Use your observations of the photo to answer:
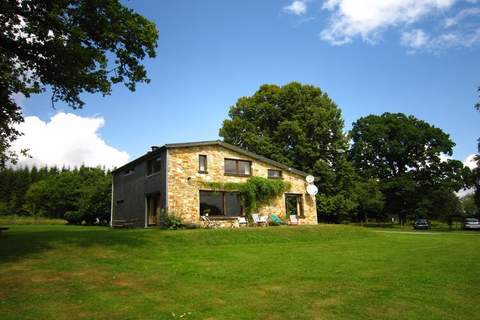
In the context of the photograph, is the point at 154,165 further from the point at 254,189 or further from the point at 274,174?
the point at 274,174

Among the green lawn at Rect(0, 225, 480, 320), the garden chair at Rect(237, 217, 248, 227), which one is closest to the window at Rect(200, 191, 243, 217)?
the garden chair at Rect(237, 217, 248, 227)

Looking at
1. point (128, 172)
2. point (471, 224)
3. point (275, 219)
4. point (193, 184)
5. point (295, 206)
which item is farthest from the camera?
point (471, 224)

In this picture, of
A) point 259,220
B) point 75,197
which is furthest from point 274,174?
point 75,197

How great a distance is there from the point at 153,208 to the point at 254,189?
6963 mm

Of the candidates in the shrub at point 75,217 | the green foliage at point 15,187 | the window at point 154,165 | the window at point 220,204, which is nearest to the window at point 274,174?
the window at point 220,204

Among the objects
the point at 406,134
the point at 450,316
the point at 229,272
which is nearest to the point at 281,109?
the point at 406,134

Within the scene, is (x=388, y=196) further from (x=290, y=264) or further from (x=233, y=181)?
(x=290, y=264)

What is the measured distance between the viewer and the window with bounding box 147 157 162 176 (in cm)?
2303

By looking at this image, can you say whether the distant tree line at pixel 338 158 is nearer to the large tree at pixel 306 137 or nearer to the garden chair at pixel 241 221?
the large tree at pixel 306 137

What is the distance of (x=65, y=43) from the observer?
12.4 meters

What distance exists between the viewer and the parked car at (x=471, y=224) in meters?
37.0

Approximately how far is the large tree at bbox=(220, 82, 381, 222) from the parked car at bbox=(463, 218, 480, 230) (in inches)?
449

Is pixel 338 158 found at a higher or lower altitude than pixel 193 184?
higher

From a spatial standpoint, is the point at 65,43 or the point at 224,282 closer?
the point at 224,282
